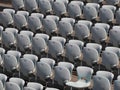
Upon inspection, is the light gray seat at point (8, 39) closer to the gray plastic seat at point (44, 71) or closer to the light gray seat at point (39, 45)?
the light gray seat at point (39, 45)

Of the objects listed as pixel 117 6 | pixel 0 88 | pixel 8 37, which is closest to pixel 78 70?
pixel 0 88

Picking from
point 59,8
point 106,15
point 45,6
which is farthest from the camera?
point 45,6

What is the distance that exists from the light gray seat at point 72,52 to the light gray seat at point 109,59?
0.82m

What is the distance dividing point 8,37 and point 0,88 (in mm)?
2462

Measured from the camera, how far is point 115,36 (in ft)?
36.7

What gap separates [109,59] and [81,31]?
1.84 m

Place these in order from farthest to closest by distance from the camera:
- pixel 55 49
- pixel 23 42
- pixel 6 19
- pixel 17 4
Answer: pixel 17 4
pixel 6 19
pixel 23 42
pixel 55 49

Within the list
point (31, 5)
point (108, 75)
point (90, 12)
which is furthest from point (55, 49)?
point (31, 5)

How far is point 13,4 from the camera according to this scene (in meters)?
14.5

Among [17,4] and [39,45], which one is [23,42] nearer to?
[39,45]

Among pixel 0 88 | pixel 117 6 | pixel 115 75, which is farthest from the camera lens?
pixel 117 6

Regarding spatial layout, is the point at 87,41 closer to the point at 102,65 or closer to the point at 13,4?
the point at 102,65

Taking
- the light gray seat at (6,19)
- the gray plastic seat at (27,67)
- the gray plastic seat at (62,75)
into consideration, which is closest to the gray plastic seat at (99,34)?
the gray plastic seat at (62,75)

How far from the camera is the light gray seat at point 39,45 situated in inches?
445
